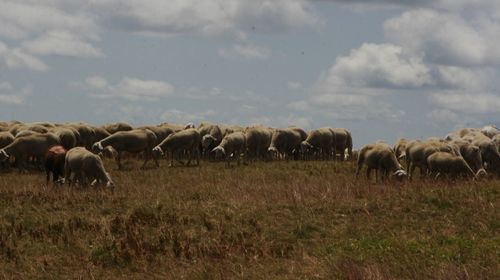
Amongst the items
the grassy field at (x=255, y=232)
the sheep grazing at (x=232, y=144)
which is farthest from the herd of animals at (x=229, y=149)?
the grassy field at (x=255, y=232)

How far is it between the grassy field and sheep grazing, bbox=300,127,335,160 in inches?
701

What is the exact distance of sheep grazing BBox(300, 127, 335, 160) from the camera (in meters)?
41.4

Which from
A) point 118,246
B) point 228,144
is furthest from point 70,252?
point 228,144

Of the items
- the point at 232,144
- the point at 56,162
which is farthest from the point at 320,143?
the point at 56,162

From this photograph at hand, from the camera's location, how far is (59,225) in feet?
55.2

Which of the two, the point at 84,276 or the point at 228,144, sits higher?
the point at 228,144

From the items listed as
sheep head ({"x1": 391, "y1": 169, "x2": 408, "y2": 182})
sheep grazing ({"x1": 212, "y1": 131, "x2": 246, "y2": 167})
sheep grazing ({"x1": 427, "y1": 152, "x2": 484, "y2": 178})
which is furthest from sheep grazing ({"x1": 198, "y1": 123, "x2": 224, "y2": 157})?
sheep grazing ({"x1": 427, "y1": 152, "x2": 484, "y2": 178})

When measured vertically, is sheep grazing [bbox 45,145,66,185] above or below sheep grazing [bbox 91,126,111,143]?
below

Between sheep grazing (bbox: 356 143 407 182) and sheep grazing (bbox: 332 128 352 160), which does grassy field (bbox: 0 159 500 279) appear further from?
sheep grazing (bbox: 332 128 352 160)

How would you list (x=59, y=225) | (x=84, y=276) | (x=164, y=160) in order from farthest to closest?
(x=164, y=160) → (x=59, y=225) → (x=84, y=276)

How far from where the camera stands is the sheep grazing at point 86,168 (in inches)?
961

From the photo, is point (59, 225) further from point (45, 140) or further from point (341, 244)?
point (45, 140)

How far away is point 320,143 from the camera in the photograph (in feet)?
138

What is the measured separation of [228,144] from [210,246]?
72.3 ft
